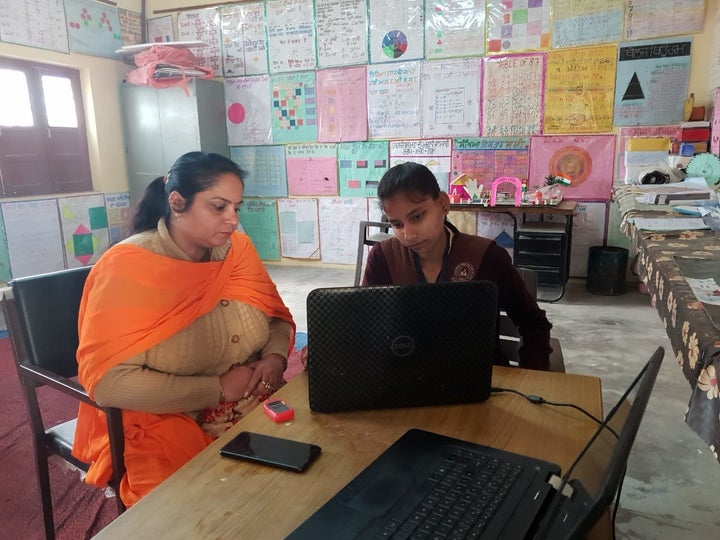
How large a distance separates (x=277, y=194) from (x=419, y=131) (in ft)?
4.93

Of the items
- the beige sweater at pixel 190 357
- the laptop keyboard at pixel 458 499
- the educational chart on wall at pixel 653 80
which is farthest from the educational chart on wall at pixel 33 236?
the educational chart on wall at pixel 653 80

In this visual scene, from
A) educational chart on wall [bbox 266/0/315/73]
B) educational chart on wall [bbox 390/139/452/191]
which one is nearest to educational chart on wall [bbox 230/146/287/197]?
educational chart on wall [bbox 266/0/315/73]

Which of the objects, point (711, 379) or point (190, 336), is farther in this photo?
point (190, 336)

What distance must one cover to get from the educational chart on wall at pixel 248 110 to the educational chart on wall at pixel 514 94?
2.00 meters

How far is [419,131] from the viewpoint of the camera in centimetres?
454

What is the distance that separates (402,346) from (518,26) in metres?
3.91

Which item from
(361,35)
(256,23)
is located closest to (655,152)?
(361,35)

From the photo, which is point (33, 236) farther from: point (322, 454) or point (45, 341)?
point (322, 454)

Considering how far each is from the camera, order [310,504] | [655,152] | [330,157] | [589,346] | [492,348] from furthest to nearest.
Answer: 1. [330,157]
2. [655,152]
3. [589,346]
4. [492,348]
5. [310,504]

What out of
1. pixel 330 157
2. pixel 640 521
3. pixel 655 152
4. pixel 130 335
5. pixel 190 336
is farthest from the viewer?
pixel 330 157

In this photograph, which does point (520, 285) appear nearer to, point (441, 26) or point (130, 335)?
point (130, 335)

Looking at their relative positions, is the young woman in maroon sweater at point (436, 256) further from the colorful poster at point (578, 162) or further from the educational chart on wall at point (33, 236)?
the educational chart on wall at point (33, 236)

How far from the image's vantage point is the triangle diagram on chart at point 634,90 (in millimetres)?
3903

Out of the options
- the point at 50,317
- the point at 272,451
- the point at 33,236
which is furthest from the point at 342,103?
the point at 272,451
